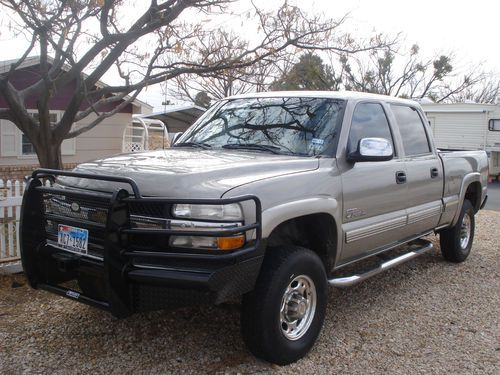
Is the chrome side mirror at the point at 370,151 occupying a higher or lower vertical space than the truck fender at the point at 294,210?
higher

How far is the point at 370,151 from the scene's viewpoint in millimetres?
4098

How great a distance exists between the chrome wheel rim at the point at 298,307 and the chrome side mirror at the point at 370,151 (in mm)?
1043

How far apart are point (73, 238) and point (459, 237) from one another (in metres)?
4.74

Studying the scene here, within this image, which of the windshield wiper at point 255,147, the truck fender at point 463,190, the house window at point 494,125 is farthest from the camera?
the house window at point 494,125

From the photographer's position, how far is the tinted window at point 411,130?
205 inches

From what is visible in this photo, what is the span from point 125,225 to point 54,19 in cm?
427

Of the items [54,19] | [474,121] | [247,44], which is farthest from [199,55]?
[474,121]

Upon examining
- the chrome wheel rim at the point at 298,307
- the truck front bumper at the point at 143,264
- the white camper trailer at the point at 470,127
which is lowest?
the chrome wheel rim at the point at 298,307

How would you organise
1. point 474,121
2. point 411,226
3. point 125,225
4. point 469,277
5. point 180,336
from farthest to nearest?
1. point 474,121
2. point 469,277
3. point 411,226
4. point 180,336
5. point 125,225

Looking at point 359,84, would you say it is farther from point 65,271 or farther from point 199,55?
point 65,271

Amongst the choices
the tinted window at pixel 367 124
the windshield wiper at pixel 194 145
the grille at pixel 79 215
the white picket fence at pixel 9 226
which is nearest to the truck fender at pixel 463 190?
the tinted window at pixel 367 124

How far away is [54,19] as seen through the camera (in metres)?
6.41

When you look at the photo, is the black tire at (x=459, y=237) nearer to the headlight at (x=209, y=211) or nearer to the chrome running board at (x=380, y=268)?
the chrome running board at (x=380, y=268)

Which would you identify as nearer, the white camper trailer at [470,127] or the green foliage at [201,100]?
the white camper trailer at [470,127]
